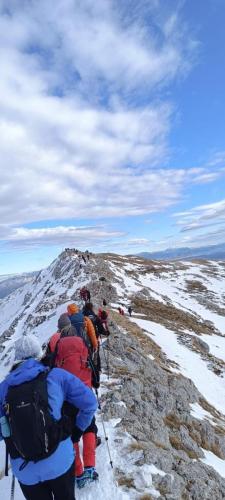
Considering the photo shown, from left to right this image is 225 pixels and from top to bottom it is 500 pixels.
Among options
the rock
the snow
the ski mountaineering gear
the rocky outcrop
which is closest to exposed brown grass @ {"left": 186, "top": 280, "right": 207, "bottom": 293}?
the rock

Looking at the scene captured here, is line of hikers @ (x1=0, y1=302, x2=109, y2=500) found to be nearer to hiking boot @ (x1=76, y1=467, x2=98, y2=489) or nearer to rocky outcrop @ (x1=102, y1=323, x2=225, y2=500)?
hiking boot @ (x1=76, y1=467, x2=98, y2=489)

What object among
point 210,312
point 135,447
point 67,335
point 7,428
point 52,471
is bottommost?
point 210,312

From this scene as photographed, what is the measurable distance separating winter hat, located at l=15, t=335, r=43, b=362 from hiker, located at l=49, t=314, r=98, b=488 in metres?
2.59

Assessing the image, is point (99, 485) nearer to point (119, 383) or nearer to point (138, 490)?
point (138, 490)

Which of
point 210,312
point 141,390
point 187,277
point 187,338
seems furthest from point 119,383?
point 187,277

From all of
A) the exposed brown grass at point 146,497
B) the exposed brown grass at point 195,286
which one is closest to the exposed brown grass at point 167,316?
the exposed brown grass at point 195,286

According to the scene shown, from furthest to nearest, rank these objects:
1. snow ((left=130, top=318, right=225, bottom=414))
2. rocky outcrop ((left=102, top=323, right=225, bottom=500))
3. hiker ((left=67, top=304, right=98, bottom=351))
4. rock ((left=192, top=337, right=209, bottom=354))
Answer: rock ((left=192, top=337, right=209, bottom=354)) → snow ((left=130, top=318, right=225, bottom=414)) → rocky outcrop ((left=102, top=323, right=225, bottom=500)) → hiker ((left=67, top=304, right=98, bottom=351))

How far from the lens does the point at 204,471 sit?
11562 millimetres

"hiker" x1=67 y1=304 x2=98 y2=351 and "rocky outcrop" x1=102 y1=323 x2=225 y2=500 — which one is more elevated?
"hiker" x1=67 y1=304 x2=98 y2=351

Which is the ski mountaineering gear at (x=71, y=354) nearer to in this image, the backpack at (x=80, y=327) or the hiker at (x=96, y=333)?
the backpack at (x=80, y=327)

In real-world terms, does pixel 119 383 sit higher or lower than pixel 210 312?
higher

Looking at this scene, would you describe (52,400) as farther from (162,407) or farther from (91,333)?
(162,407)

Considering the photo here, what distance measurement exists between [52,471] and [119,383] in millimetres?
10309

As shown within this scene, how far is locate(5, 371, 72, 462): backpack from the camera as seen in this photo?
16.7 feet
